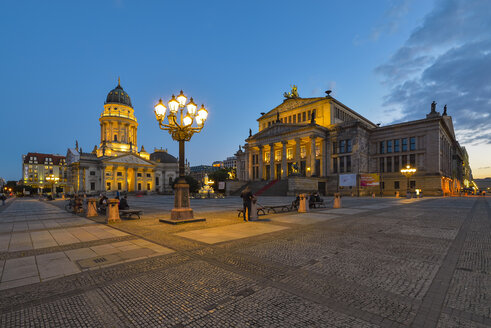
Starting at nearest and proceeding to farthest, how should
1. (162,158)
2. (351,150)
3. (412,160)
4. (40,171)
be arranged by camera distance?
(412,160) < (351,150) < (162,158) < (40,171)

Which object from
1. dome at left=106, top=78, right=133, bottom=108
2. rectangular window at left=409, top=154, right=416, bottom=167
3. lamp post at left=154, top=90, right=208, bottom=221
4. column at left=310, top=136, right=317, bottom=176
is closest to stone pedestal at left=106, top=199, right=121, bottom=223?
lamp post at left=154, top=90, right=208, bottom=221

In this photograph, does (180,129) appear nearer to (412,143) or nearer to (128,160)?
(412,143)

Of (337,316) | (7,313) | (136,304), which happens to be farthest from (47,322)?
(337,316)

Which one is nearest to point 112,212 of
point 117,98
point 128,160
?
point 128,160

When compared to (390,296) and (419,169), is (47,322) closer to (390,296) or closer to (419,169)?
(390,296)

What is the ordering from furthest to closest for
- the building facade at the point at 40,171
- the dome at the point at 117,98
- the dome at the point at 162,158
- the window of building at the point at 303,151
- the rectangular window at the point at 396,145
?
the building facade at the point at 40,171
the dome at the point at 162,158
the dome at the point at 117,98
the window of building at the point at 303,151
the rectangular window at the point at 396,145

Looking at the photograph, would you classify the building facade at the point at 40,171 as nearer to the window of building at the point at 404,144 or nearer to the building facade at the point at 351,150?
the building facade at the point at 351,150

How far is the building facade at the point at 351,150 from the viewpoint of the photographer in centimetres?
4234

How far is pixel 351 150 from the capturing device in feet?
154

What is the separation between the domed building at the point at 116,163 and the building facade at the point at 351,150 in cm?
4968

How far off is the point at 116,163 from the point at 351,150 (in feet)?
243

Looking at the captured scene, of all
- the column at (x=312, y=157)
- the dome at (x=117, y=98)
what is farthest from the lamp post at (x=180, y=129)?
the dome at (x=117, y=98)

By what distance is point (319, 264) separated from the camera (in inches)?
214

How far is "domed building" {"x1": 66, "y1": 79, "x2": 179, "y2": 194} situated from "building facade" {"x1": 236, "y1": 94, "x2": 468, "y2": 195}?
1956 inches
